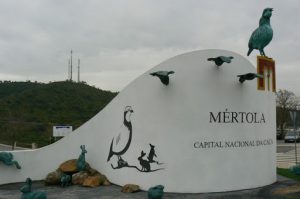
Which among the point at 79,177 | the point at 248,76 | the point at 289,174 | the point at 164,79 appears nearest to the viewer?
the point at 164,79

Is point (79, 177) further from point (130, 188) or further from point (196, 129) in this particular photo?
point (196, 129)

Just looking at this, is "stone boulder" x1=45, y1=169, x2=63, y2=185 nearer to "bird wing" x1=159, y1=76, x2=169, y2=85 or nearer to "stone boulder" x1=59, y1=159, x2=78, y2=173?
"stone boulder" x1=59, y1=159, x2=78, y2=173

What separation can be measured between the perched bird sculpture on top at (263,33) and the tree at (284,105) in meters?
32.5

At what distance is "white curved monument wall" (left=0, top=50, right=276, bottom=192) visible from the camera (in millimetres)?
10789

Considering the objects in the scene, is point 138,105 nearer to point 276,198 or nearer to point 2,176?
point 276,198

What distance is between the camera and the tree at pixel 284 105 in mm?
43375

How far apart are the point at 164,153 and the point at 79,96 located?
1673 inches

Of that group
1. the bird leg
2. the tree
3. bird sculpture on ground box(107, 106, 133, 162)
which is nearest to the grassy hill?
bird sculpture on ground box(107, 106, 133, 162)

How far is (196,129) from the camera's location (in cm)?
1080

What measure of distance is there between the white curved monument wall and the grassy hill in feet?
71.8

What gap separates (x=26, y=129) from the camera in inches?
1485

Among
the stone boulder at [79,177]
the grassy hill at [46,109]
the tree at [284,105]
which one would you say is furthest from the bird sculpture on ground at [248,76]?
the tree at [284,105]

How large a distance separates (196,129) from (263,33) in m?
4.14

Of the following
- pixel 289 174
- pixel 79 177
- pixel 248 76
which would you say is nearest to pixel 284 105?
pixel 289 174
